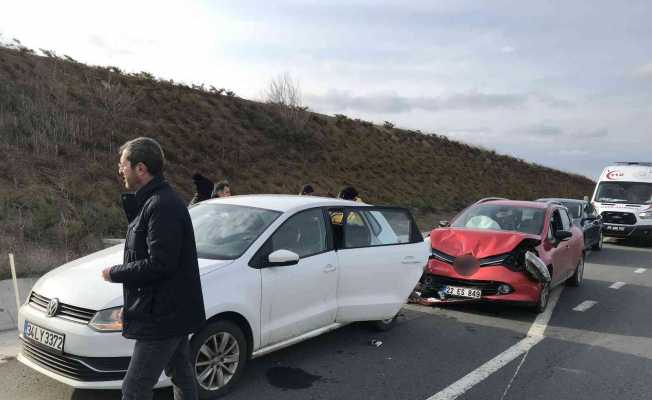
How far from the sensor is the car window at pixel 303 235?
202 inches

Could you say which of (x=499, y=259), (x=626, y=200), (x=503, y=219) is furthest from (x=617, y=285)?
(x=626, y=200)

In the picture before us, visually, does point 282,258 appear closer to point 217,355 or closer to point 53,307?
point 217,355

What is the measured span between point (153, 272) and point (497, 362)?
13.3ft

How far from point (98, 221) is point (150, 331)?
9.74 metres

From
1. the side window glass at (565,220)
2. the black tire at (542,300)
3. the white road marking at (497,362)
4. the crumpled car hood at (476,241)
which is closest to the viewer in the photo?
A: the white road marking at (497,362)

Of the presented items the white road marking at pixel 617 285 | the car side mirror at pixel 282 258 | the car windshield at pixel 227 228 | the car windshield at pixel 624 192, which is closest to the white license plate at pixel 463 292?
the car windshield at pixel 227 228

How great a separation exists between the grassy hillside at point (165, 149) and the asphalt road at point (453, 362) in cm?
454

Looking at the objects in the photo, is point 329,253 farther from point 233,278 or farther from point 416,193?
point 416,193

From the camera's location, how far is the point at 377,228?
20.7 feet

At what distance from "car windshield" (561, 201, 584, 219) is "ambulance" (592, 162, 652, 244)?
386 centimetres

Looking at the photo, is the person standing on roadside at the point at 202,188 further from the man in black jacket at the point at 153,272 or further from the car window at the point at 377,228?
the man in black jacket at the point at 153,272

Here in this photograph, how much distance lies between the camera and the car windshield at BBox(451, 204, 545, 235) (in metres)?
8.59

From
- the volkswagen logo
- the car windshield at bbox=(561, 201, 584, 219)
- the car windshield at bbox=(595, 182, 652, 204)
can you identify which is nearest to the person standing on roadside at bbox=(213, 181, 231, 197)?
the volkswagen logo

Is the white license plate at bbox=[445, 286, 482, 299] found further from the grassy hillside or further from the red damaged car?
the grassy hillside
